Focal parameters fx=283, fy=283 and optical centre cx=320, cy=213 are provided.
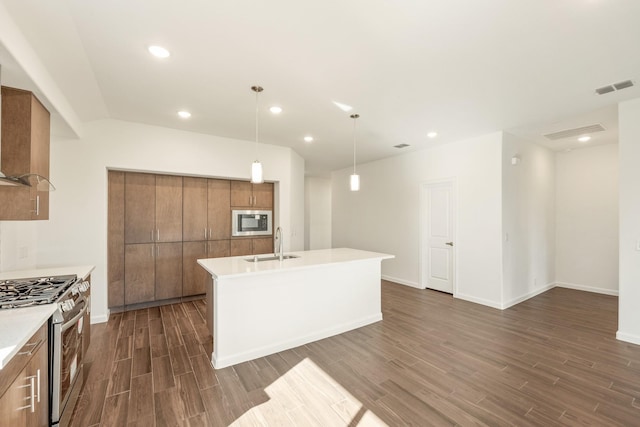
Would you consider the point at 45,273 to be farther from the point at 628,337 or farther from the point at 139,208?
the point at 628,337

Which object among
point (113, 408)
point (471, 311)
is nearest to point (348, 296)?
point (471, 311)

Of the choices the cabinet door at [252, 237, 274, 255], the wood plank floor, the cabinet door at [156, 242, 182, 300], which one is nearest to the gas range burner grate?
the wood plank floor

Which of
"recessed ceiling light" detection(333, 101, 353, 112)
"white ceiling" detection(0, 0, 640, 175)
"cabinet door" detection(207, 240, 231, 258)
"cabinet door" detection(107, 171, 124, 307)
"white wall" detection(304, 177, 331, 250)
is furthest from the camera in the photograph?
"white wall" detection(304, 177, 331, 250)

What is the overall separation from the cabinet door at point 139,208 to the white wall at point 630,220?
19.8 ft

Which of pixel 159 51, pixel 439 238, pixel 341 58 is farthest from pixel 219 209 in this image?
pixel 439 238

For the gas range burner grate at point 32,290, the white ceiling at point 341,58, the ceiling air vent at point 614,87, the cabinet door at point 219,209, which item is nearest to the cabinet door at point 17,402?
the gas range burner grate at point 32,290

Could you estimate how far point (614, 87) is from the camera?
2.82m

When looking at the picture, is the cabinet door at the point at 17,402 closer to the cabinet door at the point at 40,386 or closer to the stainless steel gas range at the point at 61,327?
the cabinet door at the point at 40,386

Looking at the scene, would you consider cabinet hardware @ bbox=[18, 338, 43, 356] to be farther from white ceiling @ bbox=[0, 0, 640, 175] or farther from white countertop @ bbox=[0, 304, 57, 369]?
white ceiling @ bbox=[0, 0, 640, 175]

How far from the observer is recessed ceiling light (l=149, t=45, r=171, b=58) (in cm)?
221

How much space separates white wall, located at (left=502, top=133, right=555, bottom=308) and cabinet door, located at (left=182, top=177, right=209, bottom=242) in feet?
15.5

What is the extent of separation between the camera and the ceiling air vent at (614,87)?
8.99 feet

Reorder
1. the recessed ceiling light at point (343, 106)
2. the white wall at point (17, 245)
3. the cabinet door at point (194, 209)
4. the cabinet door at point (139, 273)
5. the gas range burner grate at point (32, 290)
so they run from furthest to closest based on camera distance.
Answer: the cabinet door at point (194, 209) → the cabinet door at point (139, 273) → the recessed ceiling light at point (343, 106) → the white wall at point (17, 245) → the gas range burner grate at point (32, 290)

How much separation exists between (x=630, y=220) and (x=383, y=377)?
3.26 m
